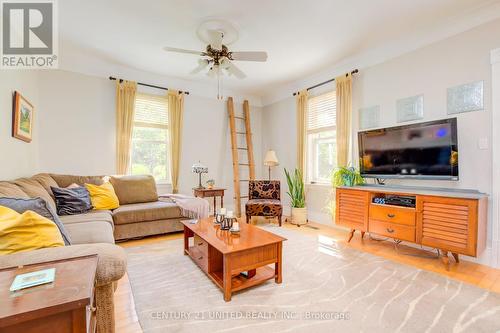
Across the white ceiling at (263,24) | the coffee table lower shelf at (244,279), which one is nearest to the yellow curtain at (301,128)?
the white ceiling at (263,24)

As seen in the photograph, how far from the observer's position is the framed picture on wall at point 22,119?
2.66 meters

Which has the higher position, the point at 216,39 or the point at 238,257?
the point at 216,39

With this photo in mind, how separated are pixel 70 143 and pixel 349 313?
14.2 feet

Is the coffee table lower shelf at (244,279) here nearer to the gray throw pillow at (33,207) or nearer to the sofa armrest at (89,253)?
the sofa armrest at (89,253)

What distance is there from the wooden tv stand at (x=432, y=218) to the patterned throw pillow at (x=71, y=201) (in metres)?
3.51

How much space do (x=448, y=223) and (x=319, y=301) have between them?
1614mm

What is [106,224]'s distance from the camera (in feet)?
8.27

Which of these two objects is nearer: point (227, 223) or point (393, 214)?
point (227, 223)

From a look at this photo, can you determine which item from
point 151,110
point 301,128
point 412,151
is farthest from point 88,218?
point 412,151

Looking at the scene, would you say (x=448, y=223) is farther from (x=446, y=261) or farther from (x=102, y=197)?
(x=102, y=197)

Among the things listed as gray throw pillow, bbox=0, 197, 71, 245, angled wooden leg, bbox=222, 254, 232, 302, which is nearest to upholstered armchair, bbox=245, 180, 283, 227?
angled wooden leg, bbox=222, 254, 232, 302

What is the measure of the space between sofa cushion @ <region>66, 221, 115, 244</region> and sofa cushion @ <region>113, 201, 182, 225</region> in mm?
670

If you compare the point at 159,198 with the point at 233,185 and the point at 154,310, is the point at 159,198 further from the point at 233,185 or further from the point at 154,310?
the point at 154,310

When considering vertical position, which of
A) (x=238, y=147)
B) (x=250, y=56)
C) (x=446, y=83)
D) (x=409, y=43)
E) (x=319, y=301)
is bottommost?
(x=319, y=301)
